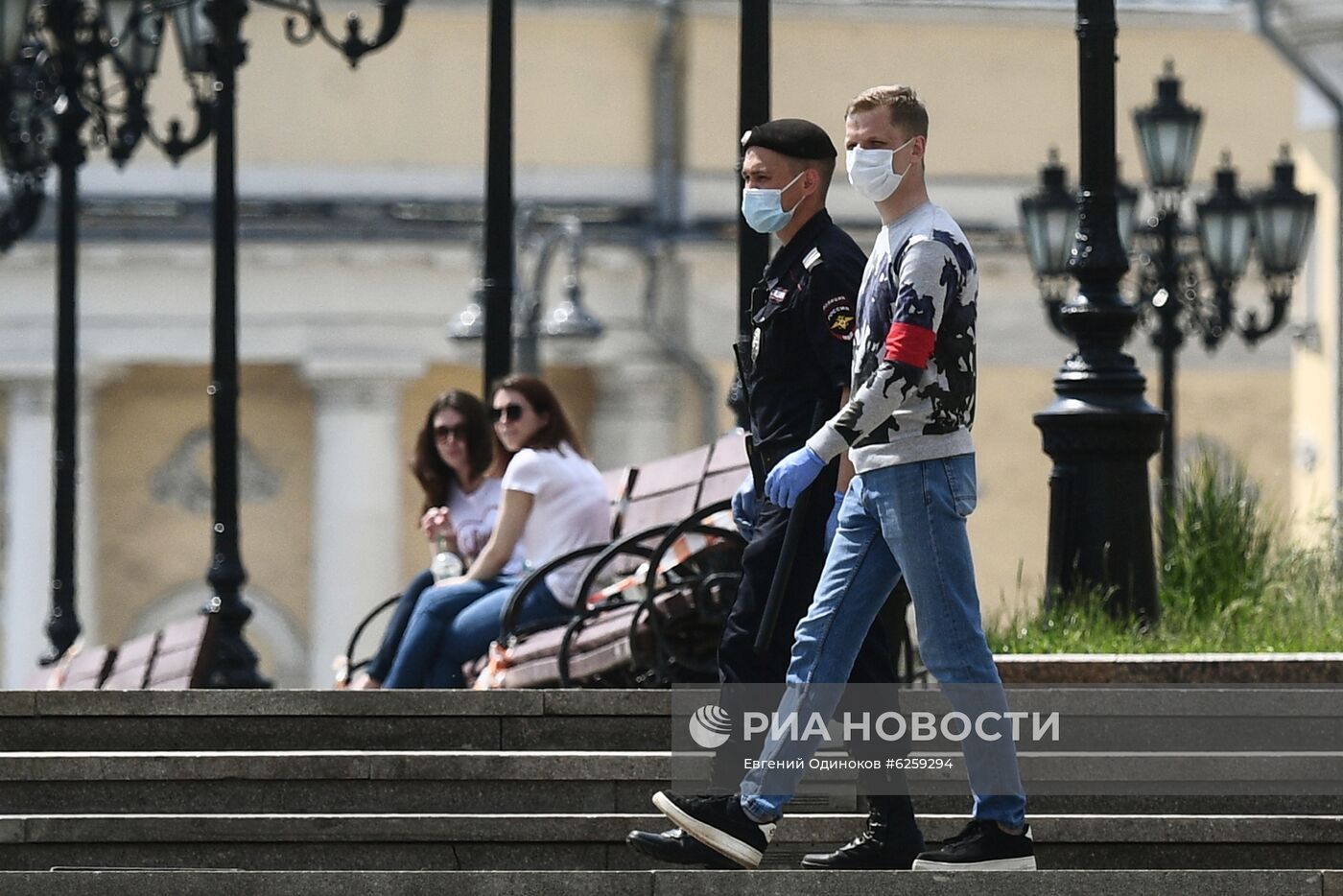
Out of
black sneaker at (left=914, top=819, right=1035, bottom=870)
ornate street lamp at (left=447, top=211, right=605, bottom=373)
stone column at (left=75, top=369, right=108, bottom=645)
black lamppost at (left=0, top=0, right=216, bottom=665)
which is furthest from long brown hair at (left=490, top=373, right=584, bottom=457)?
stone column at (left=75, top=369, right=108, bottom=645)

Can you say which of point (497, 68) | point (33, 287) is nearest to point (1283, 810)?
point (497, 68)

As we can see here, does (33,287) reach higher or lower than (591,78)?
lower

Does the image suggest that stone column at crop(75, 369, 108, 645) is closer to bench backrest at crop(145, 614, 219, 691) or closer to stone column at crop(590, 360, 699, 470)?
stone column at crop(590, 360, 699, 470)

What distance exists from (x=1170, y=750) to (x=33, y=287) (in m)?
31.0

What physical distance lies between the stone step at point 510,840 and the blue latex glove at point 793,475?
1013 mm

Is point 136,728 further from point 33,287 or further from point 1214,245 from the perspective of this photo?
point 33,287

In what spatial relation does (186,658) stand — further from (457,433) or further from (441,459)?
(457,433)

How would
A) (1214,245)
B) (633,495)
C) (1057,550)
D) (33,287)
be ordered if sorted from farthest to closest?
(33,287) < (1214,245) < (633,495) < (1057,550)

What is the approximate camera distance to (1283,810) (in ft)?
25.8

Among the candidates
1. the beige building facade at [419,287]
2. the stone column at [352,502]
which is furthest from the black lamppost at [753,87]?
the stone column at [352,502]

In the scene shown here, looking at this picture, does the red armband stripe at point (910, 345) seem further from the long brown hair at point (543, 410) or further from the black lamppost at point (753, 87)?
the long brown hair at point (543, 410)

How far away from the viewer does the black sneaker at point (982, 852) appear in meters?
6.77

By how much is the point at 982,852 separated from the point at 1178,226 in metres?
13.4

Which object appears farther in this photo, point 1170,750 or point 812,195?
point 1170,750
